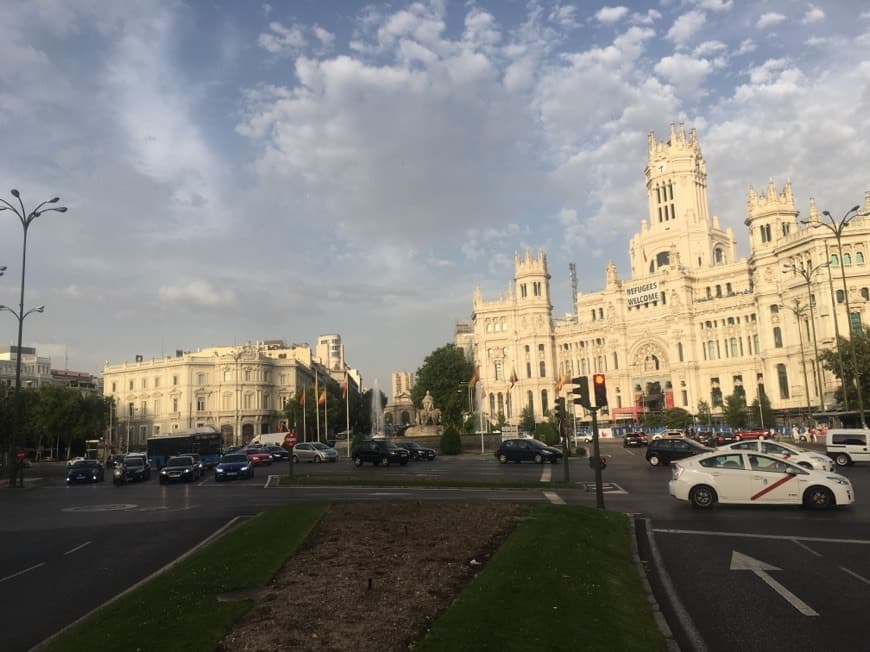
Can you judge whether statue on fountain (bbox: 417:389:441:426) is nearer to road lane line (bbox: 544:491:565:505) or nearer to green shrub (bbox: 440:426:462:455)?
green shrub (bbox: 440:426:462:455)

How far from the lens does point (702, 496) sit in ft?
62.6

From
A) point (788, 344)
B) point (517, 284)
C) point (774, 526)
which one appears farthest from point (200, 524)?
point (517, 284)

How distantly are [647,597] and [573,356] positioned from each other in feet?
387

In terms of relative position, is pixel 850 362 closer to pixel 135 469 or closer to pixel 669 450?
pixel 669 450

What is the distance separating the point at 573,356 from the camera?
411 feet

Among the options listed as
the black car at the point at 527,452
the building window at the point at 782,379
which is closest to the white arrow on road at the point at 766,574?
the black car at the point at 527,452

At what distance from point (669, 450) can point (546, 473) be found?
311 inches

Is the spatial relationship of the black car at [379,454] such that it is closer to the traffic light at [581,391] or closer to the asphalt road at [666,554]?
the asphalt road at [666,554]

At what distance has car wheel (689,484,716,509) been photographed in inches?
747

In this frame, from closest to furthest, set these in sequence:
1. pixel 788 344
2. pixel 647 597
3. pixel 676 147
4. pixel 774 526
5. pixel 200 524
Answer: pixel 647 597 → pixel 774 526 → pixel 200 524 → pixel 788 344 → pixel 676 147

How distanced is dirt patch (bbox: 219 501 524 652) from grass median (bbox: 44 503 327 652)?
0.29 m

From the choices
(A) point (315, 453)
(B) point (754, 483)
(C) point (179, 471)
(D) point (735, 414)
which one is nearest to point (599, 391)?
(B) point (754, 483)

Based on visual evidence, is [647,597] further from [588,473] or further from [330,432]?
[330,432]

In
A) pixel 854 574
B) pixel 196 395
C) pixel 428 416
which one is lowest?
pixel 854 574
